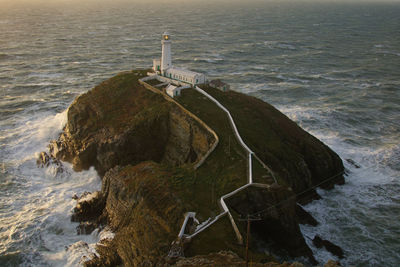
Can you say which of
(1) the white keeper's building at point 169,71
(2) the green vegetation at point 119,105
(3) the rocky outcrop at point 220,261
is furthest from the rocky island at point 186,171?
(1) the white keeper's building at point 169,71

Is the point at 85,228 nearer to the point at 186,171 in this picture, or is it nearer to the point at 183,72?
the point at 186,171

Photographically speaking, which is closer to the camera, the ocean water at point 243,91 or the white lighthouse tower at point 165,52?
the ocean water at point 243,91

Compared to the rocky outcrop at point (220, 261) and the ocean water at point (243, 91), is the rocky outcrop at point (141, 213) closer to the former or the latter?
the rocky outcrop at point (220, 261)

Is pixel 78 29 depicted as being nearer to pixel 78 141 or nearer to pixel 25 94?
pixel 25 94

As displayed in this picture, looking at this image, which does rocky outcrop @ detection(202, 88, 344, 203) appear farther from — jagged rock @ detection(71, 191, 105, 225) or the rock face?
jagged rock @ detection(71, 191, 105, 225)

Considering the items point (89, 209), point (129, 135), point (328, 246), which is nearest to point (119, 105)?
point (129, 135)

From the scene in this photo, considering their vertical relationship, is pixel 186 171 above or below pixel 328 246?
above
